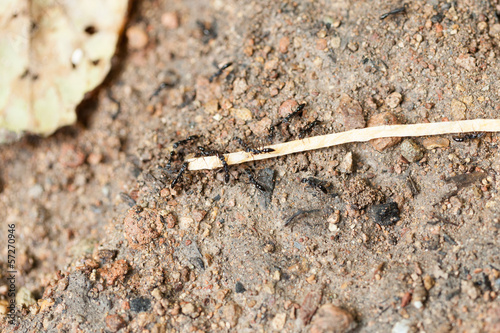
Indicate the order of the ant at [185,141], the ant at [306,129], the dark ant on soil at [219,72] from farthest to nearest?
the dark ant on soil at [219,72]
the ant at [185,141]
the ant at [306,129]

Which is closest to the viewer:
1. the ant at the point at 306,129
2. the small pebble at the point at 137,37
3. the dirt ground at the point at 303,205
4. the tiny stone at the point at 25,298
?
the dirt ground at the point at 303,205

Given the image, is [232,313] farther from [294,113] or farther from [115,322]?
[294,113]

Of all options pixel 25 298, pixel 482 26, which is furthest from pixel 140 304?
pixel 482 26

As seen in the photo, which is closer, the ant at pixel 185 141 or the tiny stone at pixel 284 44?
the ant at pixel 185 141

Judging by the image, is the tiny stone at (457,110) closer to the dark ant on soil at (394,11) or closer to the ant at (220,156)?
the dark ant on soil at (394,11)

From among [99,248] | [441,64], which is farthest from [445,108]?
[99,248]

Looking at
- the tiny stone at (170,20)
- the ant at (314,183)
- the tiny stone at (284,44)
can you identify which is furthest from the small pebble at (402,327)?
the tiny stone at (170,20)

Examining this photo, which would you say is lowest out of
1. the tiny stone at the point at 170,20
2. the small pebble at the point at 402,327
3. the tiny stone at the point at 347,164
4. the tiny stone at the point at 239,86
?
the small pebble at the point at 402,327

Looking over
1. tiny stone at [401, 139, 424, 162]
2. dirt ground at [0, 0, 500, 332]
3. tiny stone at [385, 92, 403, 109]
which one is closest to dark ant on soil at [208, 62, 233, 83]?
dirt ground at [0, 0, 500, 332]
